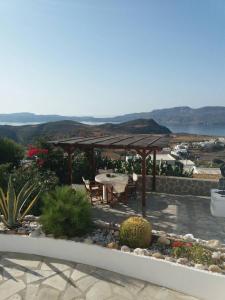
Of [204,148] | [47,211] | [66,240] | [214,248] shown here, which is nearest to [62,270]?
[66,240]

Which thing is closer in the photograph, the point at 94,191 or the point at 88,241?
the point at 88,241

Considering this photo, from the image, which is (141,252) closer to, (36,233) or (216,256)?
(216,256)

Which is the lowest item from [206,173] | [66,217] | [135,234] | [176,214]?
[206,173]

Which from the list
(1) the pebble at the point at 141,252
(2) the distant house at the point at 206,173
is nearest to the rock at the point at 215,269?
(1) the pebble at the point at 141,252

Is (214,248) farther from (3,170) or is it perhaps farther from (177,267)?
(3,170)

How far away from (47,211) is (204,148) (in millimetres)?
46502

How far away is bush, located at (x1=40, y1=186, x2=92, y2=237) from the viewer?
6039 millimetres

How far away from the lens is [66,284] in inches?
196

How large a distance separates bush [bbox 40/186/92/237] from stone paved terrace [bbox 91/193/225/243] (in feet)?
8.07

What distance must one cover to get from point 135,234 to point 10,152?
7867mm

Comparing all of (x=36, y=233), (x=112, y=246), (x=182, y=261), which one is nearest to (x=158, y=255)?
(x=182, y=261)

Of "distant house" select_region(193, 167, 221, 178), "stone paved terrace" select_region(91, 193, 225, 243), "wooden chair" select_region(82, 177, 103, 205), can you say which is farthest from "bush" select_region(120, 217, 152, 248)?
"distant house" select_region(193, 167, 221, 178)

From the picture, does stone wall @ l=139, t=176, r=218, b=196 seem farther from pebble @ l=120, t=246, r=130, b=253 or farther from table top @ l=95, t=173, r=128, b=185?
pebble @ l=120, t=246, r=130, b=253

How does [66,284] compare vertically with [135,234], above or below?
below
